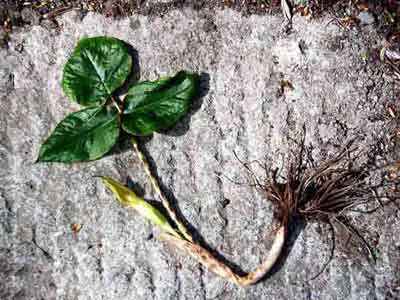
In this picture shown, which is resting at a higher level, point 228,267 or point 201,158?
point 201,158

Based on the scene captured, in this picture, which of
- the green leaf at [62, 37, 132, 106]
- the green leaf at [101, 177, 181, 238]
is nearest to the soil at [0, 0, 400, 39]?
the green leaf at [62, 37, 132, 106]

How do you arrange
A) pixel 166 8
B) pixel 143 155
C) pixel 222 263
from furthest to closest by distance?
1. pixel 166 8
2. pixel 143 155
3. pixel 222 263

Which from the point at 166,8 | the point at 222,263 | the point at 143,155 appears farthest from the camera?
the point at 166,8

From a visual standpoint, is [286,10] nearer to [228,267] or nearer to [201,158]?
[201,158]

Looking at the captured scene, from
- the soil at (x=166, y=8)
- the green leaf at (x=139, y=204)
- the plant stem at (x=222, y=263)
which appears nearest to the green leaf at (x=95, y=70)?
the soil at (x=166, y=8)

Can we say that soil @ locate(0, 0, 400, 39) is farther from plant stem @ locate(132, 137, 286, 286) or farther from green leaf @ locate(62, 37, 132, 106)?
plant stem @ locate(132, 137, 286, 286)

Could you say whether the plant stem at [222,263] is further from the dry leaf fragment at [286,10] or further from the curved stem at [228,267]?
the dry leaf fragment at [286,10]

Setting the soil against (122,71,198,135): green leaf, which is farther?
the soil

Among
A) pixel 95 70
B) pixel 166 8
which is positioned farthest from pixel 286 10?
pixel 95 70
